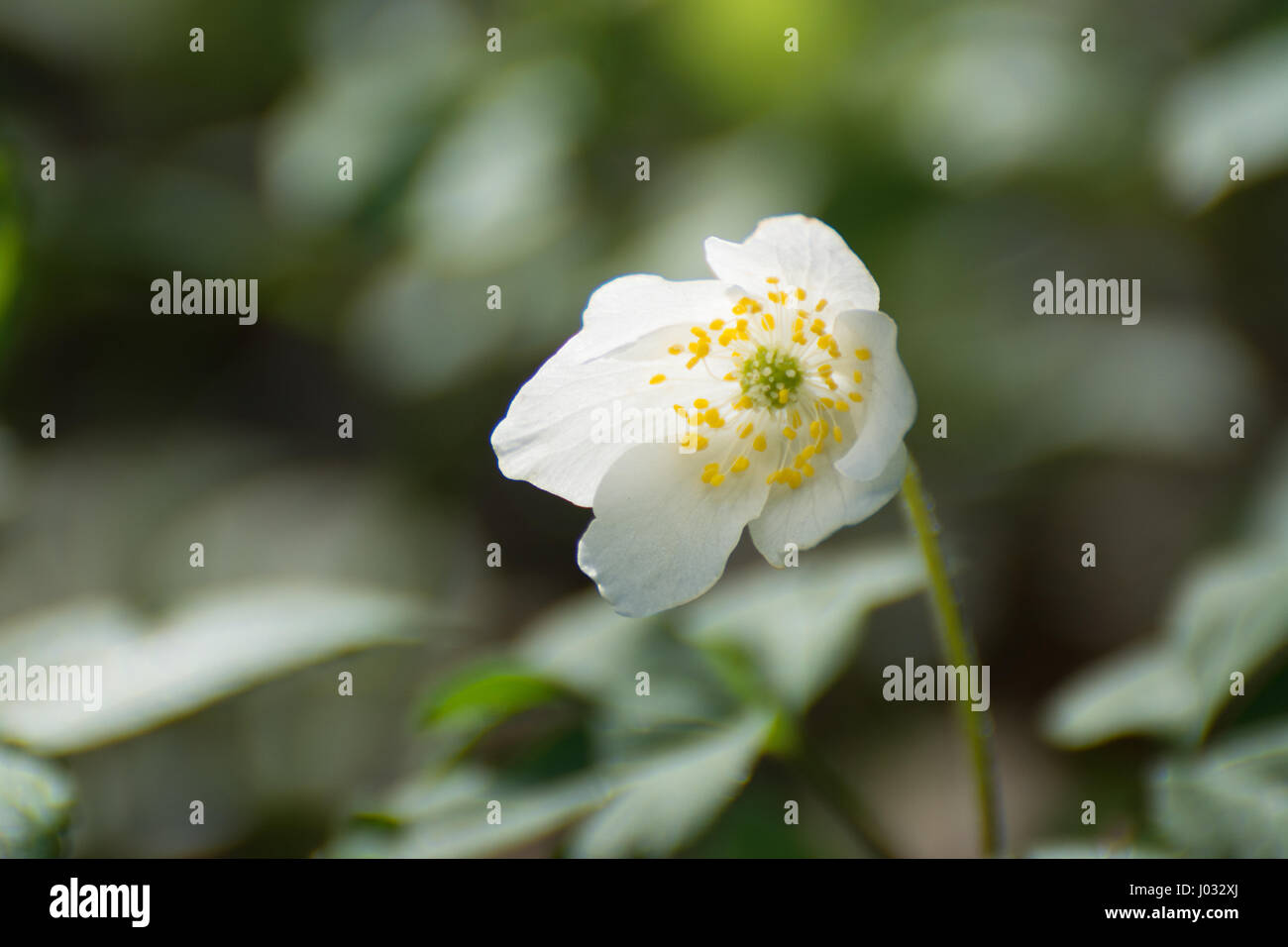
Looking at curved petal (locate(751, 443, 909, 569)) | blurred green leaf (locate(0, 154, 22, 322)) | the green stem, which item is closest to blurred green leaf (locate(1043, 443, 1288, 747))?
the green stem

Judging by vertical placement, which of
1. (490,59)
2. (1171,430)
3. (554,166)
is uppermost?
(490,59)

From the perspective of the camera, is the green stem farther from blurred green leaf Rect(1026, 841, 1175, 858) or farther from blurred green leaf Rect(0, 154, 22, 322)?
blurred green leaf Rect(0, 154, 22, 322)

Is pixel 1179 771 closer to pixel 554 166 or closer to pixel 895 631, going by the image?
pixel 895 631

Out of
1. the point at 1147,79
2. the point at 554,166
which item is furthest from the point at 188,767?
the point at 1147,79
